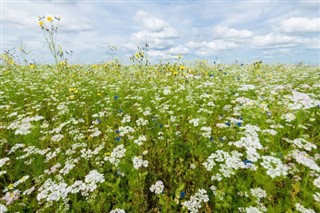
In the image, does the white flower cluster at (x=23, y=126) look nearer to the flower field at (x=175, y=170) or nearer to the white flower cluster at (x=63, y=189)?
the flower field at (x=175, y=170)

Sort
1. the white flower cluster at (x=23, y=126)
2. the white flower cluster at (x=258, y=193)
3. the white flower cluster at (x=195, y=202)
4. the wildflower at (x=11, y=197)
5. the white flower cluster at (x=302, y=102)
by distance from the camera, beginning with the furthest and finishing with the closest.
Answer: the white flower cluster at (x=23, y=126) < the white flower cluster at (x=302, y=102) < the wildflower at (x=11, y=197) < the white flower cluster at (x=195, y=202) < the white flower cluster at (x=258, y=193)

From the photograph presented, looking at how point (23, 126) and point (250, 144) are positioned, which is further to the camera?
point (23, 126)

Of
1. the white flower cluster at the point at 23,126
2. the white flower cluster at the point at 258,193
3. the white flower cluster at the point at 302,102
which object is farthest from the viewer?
the white flower cluster at the point at 23,126

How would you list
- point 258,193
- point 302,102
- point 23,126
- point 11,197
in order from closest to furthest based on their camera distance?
point 258,193, point 11,197, point 302,102, point 23,126

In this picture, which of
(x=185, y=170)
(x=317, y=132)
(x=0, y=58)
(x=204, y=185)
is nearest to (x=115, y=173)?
(x=185, y=170)

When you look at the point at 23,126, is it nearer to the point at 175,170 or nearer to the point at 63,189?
the point at 63,189

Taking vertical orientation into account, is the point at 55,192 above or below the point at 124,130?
below

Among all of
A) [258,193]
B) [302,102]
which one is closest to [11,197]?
[258,193]

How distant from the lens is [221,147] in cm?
367

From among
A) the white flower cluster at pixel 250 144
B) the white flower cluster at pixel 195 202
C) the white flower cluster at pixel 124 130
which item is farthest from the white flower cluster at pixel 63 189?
the white flower cluster at pixel 250 144

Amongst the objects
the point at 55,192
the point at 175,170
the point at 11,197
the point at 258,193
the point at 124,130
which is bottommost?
the point at 175,170

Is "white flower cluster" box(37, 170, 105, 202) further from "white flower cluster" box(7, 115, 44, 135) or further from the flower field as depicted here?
"white flower cluster" box(7, 115, 44, 135)

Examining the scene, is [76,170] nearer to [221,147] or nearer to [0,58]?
[221,147]

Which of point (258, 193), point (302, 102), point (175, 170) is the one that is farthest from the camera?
point (175, 170)
